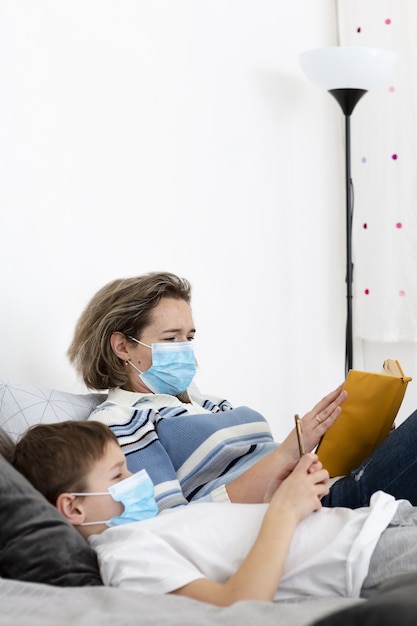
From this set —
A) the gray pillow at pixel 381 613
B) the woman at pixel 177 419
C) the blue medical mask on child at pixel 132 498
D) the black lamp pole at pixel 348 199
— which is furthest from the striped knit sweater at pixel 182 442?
the black lamp pole at pixel 348 199

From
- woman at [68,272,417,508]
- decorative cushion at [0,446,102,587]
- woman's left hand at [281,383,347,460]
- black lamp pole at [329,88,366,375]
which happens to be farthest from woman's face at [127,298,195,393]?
black lamp pole at [329,88,366,375]

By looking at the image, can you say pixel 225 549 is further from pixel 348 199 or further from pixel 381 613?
pixel 348 199

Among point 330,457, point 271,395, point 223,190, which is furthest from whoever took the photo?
point 271,395

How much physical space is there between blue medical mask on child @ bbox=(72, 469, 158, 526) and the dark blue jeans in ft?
1.74

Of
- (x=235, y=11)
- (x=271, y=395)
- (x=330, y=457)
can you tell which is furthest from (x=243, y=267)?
(x=330, y=457)

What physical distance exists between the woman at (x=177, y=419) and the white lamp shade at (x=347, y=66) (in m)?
1.48

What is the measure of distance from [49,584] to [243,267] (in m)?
2.35

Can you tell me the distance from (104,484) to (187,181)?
1.98m

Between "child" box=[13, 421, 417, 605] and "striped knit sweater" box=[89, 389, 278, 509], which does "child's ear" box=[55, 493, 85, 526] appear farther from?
"striped knit sweater" box=[89, 389, 278, 509]

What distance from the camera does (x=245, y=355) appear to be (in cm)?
371

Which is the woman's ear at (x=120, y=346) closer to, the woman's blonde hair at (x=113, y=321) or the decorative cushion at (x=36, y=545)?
the woman's blonde hair at (x=113, y=321)

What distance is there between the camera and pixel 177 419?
7.43ft

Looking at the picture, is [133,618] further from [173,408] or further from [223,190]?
[223,190]

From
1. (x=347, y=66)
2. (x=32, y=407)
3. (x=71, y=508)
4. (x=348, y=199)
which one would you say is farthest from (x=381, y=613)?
(x=348, y=199)
